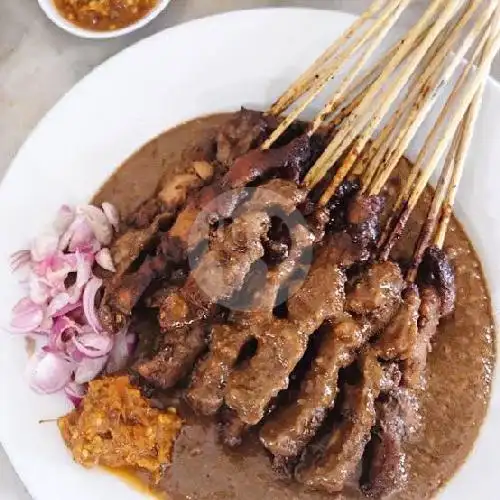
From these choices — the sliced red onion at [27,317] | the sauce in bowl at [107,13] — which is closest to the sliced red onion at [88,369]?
the sliced red onion at [27,317]

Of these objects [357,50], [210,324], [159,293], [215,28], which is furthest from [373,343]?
[215,28]

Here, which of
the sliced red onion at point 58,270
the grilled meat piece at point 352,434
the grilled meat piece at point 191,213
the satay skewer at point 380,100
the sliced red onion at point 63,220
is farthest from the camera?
the sliced red onion at point 63,220

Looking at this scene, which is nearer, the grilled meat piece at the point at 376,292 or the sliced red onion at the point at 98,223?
the grilled meat piece at the point at 376,292

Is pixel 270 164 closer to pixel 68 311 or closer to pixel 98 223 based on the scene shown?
pixel 98 223

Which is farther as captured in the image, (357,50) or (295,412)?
(357,50)

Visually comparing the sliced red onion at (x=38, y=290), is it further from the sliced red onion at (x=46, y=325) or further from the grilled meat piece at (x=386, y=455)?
the grilled meat piece at (x=386, y=455)

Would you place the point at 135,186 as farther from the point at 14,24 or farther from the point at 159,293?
the point at 14,24

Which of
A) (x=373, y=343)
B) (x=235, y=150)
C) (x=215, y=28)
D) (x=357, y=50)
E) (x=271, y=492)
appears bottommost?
(x=271, y=492)
